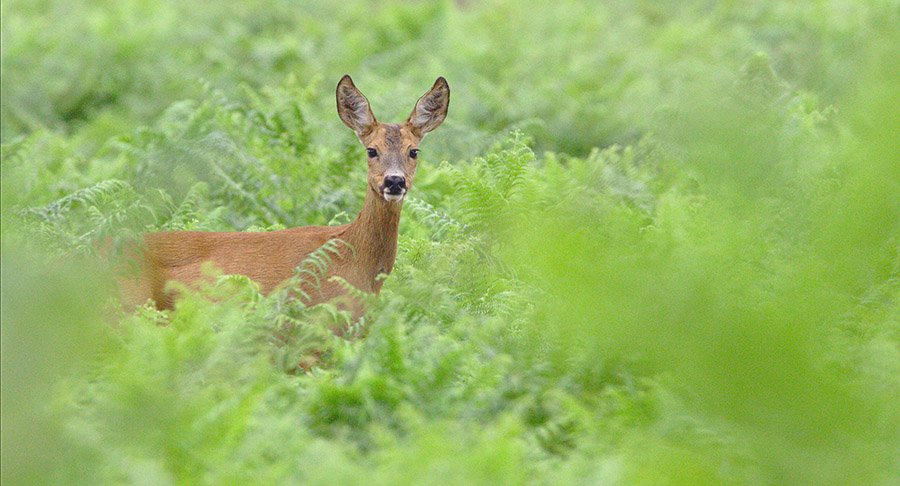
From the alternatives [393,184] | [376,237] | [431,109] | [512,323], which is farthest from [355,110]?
[512,323]

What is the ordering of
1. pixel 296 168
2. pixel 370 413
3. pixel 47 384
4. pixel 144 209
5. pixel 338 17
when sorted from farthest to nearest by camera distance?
pixel 338 17
pixel 296 168
pixel 144 209
pixel 370 413
pixel 47 384

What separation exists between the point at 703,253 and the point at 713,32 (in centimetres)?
965

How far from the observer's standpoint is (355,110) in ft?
19.5

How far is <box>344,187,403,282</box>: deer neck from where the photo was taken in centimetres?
546

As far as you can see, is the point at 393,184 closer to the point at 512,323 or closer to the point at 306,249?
the point at 306,249

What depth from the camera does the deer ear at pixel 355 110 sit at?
588 centimetres

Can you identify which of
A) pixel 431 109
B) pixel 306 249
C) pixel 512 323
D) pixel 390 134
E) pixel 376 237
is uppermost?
pixel 431 109

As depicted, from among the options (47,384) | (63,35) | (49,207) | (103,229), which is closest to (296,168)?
(49,207)

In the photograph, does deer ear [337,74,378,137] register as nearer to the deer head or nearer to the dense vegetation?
the deer head

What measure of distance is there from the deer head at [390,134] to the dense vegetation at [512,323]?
1.02 feet

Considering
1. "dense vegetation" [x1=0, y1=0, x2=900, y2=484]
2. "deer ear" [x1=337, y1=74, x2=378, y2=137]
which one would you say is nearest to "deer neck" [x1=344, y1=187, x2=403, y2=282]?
"dense vegetation" [x1=0, y1=0, x2=900, y2=484]

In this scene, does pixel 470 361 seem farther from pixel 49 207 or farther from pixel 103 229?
pixel 49 207

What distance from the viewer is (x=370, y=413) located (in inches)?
153

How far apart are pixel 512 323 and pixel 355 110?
1.65 metres
